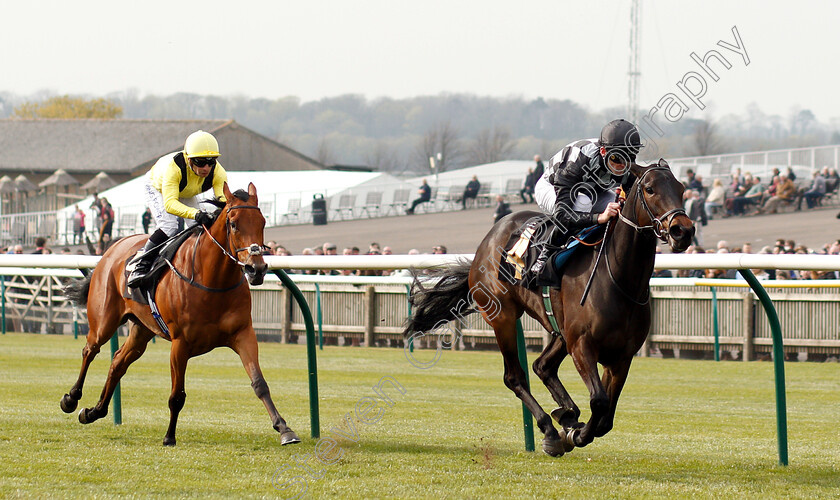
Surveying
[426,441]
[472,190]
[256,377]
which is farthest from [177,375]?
[472,190]

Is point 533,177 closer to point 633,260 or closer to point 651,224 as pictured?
point 633,260

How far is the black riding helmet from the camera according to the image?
17.6 ft

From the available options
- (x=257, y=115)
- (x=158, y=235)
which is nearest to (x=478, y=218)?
(x=158, y=235)

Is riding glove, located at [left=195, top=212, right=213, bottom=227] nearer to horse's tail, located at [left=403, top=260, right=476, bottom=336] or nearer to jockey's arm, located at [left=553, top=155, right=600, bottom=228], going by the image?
horse's tail, located at [left=403, top=260, right=476, bottom=336]

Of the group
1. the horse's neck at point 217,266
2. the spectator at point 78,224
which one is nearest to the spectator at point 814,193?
the spectator at point 78,224

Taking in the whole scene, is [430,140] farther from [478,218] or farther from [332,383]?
[332,383]

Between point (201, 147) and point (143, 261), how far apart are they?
0.81 metres

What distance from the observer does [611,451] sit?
6090mm

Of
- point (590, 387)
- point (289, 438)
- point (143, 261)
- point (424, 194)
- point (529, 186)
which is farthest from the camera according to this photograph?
point (424, 194)

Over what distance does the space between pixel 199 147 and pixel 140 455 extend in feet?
6.17

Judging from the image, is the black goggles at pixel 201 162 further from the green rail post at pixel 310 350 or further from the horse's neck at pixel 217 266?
the green rail post at pixel 310 350

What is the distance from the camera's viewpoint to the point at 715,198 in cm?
2588

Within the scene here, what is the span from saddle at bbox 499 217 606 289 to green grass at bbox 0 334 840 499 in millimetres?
998

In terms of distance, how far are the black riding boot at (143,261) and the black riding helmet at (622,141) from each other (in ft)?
9.58
